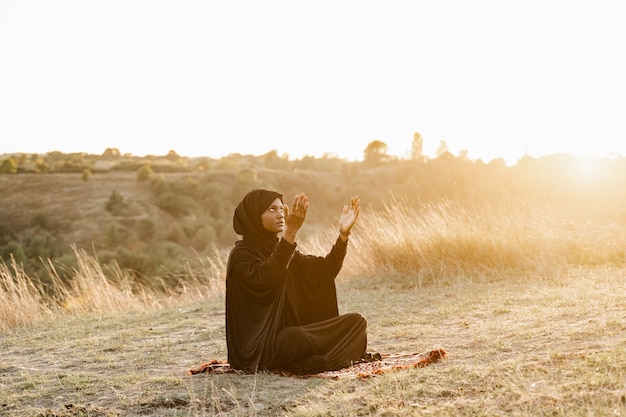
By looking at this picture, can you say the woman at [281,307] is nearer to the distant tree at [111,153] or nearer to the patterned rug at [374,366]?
the patterned rug at [374,366]

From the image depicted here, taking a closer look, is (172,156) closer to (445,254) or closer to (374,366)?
(445,254)

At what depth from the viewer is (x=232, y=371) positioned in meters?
5.38

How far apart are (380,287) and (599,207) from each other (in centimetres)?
496

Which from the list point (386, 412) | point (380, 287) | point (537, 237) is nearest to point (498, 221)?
point (537, 237)

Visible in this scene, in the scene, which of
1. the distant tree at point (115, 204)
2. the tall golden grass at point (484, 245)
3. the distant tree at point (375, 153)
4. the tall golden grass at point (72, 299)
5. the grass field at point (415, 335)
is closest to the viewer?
the grass field at point (415, 335)

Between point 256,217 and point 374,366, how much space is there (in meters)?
1.38

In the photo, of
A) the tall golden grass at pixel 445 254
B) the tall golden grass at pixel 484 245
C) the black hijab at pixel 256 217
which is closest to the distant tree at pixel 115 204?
the tall golden grass at pixel 445 254

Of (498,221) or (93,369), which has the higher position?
(498,221)

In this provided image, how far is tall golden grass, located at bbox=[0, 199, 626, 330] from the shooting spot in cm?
1026

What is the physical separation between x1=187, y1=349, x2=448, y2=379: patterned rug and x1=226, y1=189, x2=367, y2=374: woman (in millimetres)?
107

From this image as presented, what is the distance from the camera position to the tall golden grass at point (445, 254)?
33.7ft

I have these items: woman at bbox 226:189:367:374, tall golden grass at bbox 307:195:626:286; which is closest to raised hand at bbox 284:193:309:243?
woman at bbox 226:189:367:374

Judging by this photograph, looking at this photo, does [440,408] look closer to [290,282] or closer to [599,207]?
[290,282]

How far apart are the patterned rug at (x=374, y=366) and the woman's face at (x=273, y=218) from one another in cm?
106
